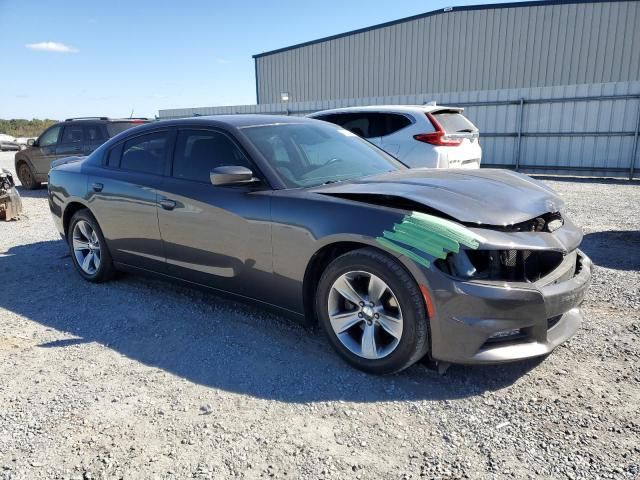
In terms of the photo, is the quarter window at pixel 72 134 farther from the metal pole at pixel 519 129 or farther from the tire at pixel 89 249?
the metal pole at pixel 519 129

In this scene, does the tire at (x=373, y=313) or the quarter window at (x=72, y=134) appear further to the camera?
the quarter window at (x=72, y=134)

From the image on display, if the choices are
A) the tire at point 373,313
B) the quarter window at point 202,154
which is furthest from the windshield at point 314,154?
the tire at point 373,313

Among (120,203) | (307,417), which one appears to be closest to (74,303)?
(120,203)

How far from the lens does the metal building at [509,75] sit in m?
12.7

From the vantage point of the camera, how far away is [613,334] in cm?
338

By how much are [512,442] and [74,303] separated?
12.2 ft

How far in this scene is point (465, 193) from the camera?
3014 mm

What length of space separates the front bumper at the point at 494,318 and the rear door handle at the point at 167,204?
2.22 m

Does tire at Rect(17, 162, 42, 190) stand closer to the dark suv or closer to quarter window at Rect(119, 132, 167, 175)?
the dark suv

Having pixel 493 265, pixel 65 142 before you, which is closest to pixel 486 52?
pixel 65 142

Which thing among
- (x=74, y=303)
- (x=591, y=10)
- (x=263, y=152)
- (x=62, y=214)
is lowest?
(x=74, y=303)

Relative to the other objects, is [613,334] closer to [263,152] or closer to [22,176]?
[263,152]

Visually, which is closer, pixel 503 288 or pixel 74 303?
pixel 503 288

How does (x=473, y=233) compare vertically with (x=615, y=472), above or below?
above
